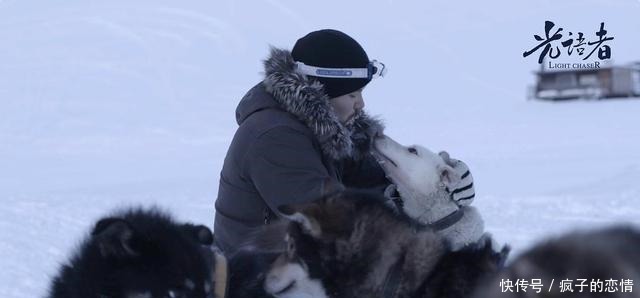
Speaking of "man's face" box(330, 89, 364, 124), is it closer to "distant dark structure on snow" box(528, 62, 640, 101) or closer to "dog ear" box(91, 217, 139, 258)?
"dog ear" box(91, 217, 139, 258)

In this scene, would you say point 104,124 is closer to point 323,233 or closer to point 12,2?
point 12,2

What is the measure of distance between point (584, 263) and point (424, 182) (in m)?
1.63

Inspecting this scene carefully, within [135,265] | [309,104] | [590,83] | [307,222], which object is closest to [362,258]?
[307,222]

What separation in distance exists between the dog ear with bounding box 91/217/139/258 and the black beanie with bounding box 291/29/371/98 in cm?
104

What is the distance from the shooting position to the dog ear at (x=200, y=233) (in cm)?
225

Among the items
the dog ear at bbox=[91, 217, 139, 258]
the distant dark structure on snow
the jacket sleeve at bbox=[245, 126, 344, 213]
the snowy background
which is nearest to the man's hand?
the jacket sleeve at bbox=[245, 126, 344, 213]

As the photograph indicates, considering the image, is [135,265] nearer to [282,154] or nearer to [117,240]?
[117,240]

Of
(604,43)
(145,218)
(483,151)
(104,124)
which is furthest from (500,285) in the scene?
(604,43)

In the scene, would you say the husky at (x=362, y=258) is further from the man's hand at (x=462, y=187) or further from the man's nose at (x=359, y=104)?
the man's nose at (x=359, y=104)

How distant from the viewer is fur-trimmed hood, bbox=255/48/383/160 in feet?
9.19

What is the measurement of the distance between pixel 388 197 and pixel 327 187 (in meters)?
0.20

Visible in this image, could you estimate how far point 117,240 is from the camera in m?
2.04

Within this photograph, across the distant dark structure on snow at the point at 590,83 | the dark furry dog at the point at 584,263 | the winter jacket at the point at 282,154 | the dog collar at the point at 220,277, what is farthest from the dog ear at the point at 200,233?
the distant dark structure on snow at the point at 590,83

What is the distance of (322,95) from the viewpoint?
2873 millimetres
